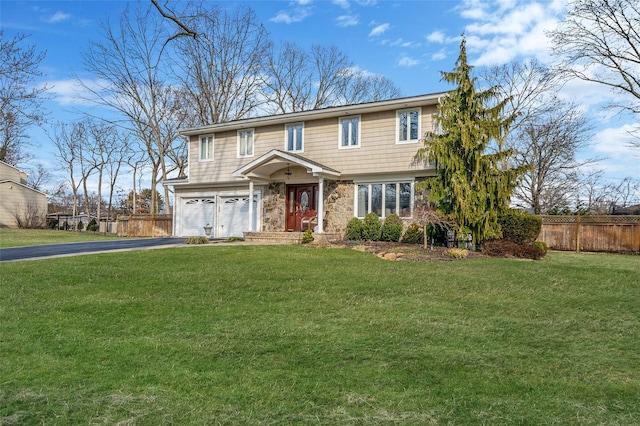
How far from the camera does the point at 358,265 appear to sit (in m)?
9.39

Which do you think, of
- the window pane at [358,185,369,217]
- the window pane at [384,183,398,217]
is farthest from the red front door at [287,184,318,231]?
the window pane at [384,183,398,217]

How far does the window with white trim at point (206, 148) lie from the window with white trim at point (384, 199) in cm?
776

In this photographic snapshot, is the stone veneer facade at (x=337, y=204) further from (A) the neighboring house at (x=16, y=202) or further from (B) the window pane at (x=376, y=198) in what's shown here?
(A) the neighboring house at (x=16, y=202)

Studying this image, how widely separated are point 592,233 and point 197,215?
17.1m

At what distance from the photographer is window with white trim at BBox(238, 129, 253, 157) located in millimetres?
18438

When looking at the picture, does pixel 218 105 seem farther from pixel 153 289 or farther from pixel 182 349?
pixel 182 349

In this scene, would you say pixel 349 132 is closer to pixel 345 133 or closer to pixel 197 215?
pixel 345 133

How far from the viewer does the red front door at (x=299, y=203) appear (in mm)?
17328

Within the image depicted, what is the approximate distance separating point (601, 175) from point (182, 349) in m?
26.4

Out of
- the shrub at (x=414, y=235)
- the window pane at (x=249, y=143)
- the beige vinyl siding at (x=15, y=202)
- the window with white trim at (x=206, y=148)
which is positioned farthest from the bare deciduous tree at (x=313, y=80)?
the shrub at (x=414, y=235)

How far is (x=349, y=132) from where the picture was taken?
52.9 feet

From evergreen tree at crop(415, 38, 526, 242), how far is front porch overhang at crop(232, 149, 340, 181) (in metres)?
4.22

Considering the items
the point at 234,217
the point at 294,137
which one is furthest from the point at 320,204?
the point at 234,217

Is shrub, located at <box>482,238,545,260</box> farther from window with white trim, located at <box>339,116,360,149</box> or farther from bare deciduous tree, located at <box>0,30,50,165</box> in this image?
bare deciduous tree, located at <box>0,30,50,165</box>
